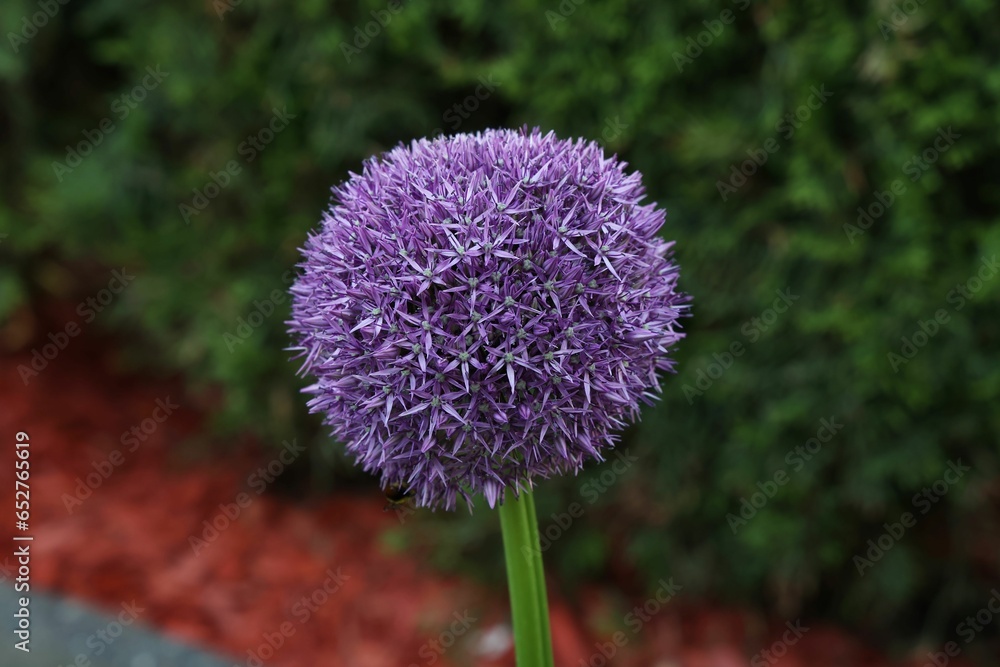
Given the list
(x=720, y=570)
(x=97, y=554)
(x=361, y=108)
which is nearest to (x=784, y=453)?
(x=720, y=570)

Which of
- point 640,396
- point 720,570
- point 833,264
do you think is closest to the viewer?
point 640,396

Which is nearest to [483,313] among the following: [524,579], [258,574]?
[524,579]

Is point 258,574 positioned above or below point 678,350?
below

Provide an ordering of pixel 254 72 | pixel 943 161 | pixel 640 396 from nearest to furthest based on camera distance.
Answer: pixel 640 396 → pixel 943 161 → pixel 254 72

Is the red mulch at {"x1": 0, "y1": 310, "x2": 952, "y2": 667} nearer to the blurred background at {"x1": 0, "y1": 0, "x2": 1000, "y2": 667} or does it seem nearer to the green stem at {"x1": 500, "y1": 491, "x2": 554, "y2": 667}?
the blurred background at {"x1": 0, "y1": 0, "x2": 1000, "y2": 667}

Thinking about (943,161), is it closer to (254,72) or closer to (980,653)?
(980,653)

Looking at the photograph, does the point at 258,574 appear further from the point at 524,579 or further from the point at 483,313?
the point at 483,313
